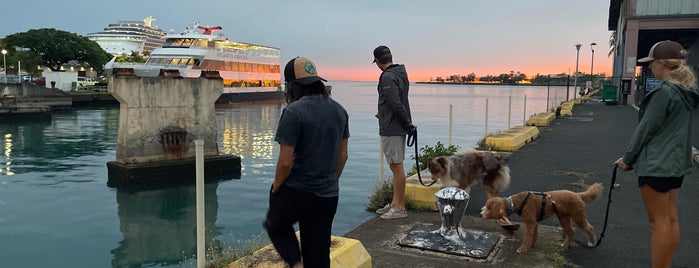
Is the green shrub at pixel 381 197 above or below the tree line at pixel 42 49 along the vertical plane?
below

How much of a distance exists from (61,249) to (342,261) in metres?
7.17

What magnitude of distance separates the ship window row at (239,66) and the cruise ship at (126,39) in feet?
185

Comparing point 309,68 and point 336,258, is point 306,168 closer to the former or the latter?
point 309,68

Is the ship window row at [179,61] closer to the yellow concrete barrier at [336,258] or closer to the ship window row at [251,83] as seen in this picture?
the ship window row at [251,83]

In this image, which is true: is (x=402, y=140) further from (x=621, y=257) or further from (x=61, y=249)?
(x=61, y=249)

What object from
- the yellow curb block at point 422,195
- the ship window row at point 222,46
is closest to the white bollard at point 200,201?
the yellow curb block at point 422,195

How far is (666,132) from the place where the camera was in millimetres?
3516

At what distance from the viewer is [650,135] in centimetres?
351

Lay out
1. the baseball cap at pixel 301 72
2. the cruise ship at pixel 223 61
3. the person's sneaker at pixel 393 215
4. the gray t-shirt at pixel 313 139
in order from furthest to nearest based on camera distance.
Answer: the cruise ship at pixel 223 61 → the person's sneaker at pixel 393 215 → the baseball cap at pixel 301 72 → the gray t-shirt at pixel 313 139

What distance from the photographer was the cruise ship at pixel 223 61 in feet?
185

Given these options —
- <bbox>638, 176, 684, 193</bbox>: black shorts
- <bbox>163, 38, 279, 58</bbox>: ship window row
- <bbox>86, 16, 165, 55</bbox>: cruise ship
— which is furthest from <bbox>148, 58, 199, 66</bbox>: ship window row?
<bbox>86, 16, 165, 55</bbox>: cruise ship

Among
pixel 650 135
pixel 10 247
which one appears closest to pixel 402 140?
pixel 650 135

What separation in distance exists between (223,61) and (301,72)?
2368 inches

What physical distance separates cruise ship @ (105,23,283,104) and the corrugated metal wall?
1606 inches
